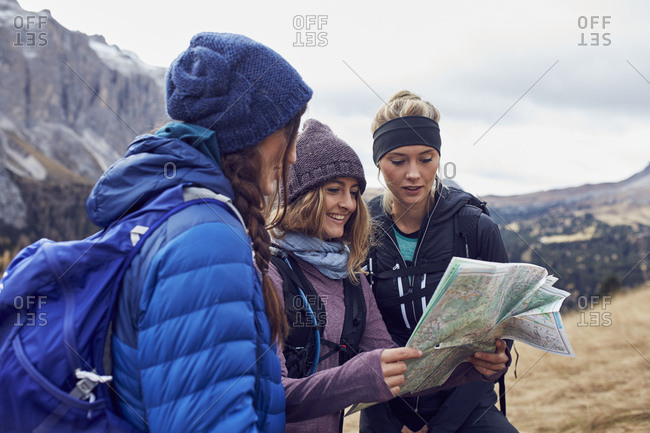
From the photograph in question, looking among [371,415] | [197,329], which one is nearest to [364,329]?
[371,415]

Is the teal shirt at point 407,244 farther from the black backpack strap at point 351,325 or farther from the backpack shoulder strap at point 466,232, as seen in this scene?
the black backpack strap at point 351,325

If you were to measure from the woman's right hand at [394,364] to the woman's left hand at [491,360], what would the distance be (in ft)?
1.99

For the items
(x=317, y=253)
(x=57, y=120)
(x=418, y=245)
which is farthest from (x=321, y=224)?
(x=57, y=120)

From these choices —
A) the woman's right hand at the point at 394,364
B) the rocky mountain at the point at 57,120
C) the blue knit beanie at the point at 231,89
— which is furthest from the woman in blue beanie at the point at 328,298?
the rocky mountain at the point at 57,120

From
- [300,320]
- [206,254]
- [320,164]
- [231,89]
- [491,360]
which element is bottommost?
[491,360]

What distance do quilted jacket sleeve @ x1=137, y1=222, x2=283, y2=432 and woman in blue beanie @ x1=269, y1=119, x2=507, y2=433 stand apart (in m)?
0.82

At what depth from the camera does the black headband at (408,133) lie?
3.16m

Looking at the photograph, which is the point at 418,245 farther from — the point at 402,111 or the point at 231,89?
the point at 231,89

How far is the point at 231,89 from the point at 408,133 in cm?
185

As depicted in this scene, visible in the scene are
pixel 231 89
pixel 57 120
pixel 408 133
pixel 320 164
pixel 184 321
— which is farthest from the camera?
pixel 57 120

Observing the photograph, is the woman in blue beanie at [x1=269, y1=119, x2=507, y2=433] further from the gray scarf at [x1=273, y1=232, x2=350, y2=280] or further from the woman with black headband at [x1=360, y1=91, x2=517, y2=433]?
the woman with black headband at [x1=360, y1=91, x2=517, y2=433]

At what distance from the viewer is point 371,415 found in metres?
2.78

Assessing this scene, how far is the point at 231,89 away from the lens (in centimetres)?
151

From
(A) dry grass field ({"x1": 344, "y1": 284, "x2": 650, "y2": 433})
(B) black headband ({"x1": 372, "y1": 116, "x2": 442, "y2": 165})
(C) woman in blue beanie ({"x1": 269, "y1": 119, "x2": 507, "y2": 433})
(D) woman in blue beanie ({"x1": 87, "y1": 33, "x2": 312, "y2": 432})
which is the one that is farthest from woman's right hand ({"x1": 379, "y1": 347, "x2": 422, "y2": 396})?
(A) dry grass field ({"x1": 344, "y1": 284, "x2": 650, "y2": 433})
